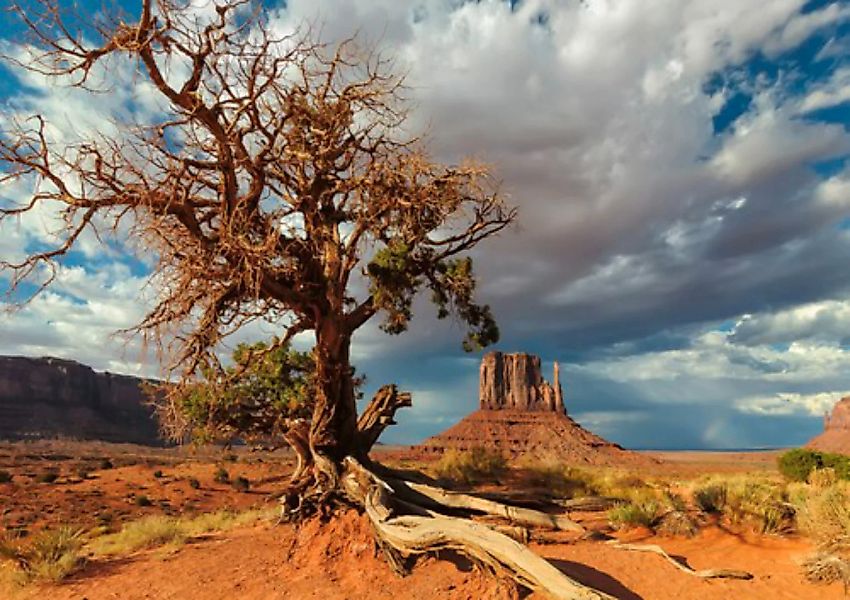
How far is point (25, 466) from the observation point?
5016 centimetres

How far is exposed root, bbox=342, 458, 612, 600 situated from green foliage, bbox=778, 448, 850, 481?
27.6 m

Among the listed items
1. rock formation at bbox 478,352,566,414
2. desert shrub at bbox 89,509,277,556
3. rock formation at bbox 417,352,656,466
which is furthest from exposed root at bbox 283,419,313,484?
rock formation at bbox 478,352,566,414

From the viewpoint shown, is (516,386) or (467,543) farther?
(516,386)

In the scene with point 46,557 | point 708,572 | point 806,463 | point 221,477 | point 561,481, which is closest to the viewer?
point 708,572

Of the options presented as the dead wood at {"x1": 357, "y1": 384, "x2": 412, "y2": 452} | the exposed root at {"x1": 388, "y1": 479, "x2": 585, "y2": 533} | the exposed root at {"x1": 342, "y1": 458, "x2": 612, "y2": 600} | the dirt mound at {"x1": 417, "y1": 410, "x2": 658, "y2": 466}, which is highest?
the dirt mound at {"x1": 417, "y1": 410, "x2": 658, "y2": 466}

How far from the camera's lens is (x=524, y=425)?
352 feet

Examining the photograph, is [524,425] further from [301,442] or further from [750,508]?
[301,442]

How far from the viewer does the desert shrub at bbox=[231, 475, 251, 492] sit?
1501 inches

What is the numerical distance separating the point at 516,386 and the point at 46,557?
116 metres

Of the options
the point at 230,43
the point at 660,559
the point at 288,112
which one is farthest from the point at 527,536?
the point at 230,43

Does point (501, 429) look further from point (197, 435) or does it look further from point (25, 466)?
point (197, 435)

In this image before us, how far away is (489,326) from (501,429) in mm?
94143

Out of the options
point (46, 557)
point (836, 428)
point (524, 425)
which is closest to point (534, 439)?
point (524, 425)

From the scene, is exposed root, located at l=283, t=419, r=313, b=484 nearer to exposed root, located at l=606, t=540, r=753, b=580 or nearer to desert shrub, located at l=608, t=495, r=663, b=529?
desert shrub, located at l=608, t=495, r=663, b=529
